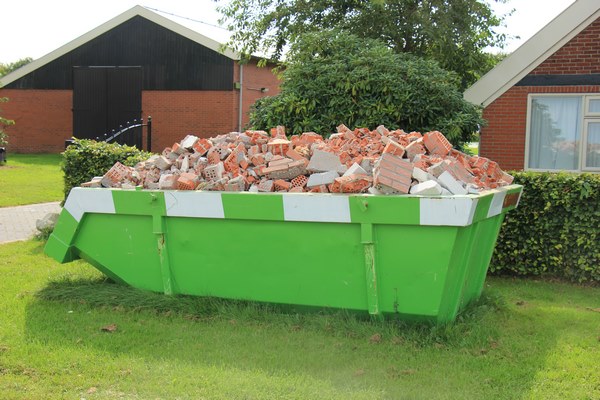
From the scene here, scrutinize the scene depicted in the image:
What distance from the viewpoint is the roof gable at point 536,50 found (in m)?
11.6

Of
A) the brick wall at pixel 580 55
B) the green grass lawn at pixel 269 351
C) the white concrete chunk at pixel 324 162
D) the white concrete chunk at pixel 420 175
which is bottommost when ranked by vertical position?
the green grass lawn at pixel 269 351

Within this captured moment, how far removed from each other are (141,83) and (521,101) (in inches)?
745

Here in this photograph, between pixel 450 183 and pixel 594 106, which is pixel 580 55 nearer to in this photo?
pixel 594 106

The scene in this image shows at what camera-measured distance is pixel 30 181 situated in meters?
19.1

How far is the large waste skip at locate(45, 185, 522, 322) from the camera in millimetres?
5230

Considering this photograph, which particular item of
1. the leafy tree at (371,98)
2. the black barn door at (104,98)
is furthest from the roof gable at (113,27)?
the leafy tree at (371,98)

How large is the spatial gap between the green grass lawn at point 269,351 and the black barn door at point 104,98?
22.4 m

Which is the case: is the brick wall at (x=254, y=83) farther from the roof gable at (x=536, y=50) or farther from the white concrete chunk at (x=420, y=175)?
the white concrete chunk at (x=420, y=175)

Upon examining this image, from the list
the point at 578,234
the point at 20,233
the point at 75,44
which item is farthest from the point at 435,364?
the point at 75,44

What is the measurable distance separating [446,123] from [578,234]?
2.20 metres

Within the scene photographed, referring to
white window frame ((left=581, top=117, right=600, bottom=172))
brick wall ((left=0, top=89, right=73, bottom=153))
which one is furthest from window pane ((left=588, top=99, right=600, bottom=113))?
brick wall ((left=0, top=89, right=73, bottom=153))

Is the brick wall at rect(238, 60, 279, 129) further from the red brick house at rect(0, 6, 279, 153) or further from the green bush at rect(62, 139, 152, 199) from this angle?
the green bush at rect(62, 139, 152, 199)

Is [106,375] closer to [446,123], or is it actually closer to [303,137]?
[303,137]

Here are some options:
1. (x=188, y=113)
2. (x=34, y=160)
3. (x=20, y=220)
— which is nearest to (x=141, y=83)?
(x=188, y=113)
